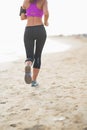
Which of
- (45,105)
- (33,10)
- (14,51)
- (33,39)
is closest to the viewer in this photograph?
(45,105)

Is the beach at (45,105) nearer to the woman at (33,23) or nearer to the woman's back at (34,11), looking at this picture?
the woman at (33,23)

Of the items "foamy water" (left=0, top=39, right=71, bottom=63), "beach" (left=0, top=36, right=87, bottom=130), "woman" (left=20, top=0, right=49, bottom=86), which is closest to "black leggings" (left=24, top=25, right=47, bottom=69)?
"woman" (left=20, top=0, right=49, bottom=86)

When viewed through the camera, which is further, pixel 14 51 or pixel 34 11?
pixel 14 51

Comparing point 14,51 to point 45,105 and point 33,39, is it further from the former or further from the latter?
point 45,105

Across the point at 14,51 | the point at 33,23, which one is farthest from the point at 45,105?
the point at 14,51

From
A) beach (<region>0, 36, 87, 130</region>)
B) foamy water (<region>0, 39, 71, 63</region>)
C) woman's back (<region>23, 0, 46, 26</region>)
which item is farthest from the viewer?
foamy water (<region>0, 39, 71, 63</region>)

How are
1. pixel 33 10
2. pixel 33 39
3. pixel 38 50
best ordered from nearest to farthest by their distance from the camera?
pixel 33 10, pixel 33 39, pixel 38 50

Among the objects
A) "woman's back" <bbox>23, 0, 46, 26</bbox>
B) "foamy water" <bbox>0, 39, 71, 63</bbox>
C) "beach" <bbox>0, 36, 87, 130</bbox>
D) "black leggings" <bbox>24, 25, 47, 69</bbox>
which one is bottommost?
"foamy water" <bbox>0, 39, 71, 63</bbox>

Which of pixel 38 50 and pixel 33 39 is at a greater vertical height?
pixel 33 39

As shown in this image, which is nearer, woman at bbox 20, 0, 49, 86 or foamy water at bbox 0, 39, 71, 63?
woman at bbox 20, 0, 49, 86

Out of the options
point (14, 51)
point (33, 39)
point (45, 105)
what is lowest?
point (14, 51)

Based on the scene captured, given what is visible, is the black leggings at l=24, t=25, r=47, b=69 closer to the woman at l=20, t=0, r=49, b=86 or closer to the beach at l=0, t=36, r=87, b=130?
the woman at l=20, t=0, r=49, b=86

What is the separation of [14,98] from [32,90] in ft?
2.66

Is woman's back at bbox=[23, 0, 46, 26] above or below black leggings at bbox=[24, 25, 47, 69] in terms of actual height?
above
